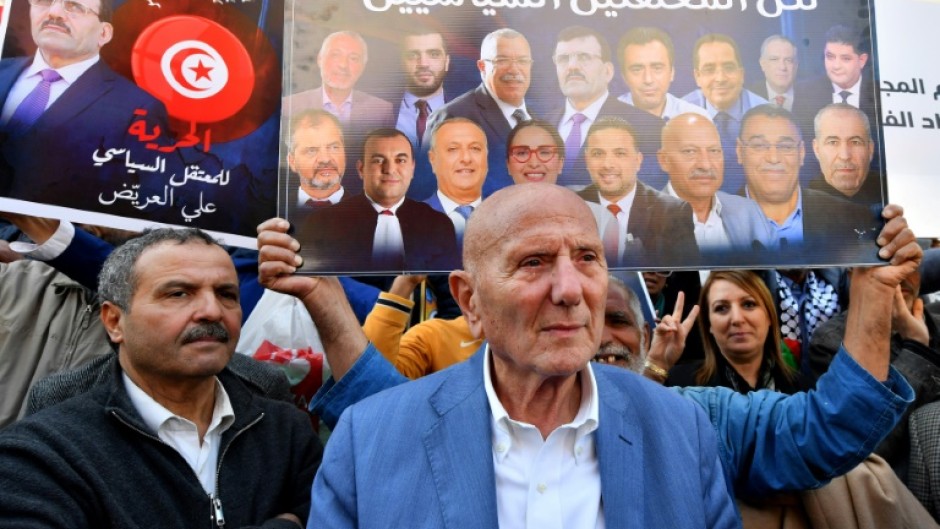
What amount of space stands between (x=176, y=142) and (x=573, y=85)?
1380mm

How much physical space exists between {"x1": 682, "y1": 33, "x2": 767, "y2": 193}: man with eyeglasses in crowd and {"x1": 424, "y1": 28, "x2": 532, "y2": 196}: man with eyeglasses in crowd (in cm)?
55

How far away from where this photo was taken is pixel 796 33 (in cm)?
282

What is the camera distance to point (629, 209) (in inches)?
107

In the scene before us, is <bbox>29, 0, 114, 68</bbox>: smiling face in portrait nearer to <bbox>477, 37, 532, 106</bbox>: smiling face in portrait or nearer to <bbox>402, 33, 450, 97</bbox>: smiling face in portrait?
<bbox>402, 33, 450, 97</bbox>: smiling face in portrait

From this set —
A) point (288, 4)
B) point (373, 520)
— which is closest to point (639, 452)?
point (373, 520)

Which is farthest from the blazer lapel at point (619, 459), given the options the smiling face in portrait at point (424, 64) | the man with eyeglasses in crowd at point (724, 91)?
the smiling face in portrait at point (424, 64)

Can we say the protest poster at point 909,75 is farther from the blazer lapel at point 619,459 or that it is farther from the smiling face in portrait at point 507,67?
the blazer lapel at point 619,459

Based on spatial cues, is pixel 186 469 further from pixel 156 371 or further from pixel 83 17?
pixel 83 17

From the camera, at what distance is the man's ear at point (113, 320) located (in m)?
2.86

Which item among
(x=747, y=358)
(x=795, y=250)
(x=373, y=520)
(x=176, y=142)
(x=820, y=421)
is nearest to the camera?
(x=373, y=520)

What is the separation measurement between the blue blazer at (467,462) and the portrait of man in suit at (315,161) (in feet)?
2.56

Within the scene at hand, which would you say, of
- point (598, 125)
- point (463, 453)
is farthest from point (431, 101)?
point (463, 453)

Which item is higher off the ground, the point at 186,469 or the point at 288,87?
the point at 288,87

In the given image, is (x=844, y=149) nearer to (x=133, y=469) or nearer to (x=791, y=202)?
(x=791, y=202)
